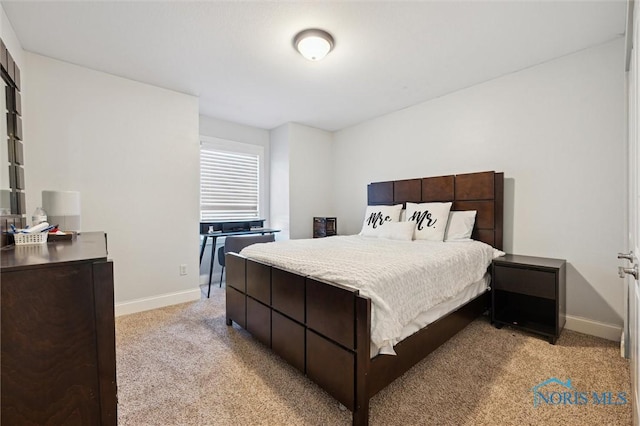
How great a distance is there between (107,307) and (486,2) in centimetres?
272

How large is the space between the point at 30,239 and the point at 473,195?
11.8ft

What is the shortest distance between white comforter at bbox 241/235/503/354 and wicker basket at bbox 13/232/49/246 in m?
1.27

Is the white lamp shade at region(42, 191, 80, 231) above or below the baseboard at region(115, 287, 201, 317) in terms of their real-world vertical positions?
above

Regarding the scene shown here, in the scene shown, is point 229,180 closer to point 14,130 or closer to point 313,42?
point 14,130

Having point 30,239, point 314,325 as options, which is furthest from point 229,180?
point 314,325

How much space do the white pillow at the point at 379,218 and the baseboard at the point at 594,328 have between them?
1.88 meters

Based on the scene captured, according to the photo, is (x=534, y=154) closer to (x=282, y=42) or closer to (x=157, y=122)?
(x=282, y=42)

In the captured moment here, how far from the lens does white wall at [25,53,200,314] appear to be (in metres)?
2.53

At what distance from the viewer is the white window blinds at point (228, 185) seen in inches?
165

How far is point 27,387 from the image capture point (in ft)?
2.80

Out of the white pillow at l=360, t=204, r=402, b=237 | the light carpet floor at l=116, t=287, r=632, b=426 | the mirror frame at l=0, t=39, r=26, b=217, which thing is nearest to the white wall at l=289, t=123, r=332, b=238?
the white pillow at l=360, t=204, r=402, b=237

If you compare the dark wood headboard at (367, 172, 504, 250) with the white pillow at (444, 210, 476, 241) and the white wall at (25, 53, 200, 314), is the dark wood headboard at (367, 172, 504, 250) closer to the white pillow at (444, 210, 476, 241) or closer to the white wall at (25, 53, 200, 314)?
the white pillow at (444, 210, 476, 241)

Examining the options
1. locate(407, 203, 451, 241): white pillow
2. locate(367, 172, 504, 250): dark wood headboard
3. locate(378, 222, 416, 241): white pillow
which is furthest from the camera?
locate(378, 222, 416, 241): white pillow

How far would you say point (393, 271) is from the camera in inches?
65.4
